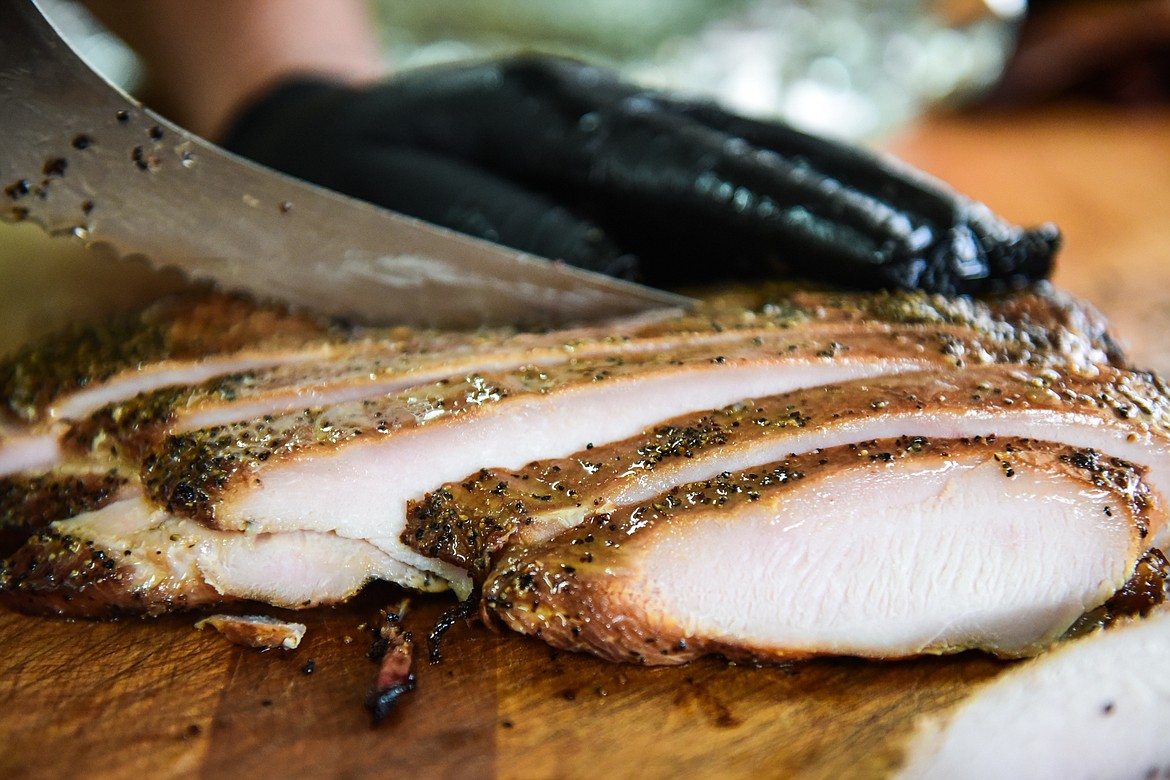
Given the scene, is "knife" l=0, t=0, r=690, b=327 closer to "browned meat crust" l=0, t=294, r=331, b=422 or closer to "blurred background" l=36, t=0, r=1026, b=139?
"browned meat crust" l=0, t=294, r=331, b=422

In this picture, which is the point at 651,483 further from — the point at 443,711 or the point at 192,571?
the point at 192,571

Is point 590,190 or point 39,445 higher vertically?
point 590,190

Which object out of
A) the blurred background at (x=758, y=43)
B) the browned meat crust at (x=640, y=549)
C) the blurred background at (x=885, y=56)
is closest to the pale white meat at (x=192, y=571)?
the browned meat crust at (x=640, y=549)

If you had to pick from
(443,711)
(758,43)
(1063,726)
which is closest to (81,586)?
(443,711)

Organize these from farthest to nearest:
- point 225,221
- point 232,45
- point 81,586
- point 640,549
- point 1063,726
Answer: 1. point 232,45
2. point 225,221
3. point 81,586
4. point 640,549
5. point 1063,726

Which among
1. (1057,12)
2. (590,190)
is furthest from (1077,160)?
(590,190)

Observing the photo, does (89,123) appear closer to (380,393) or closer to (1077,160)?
(380,393)
